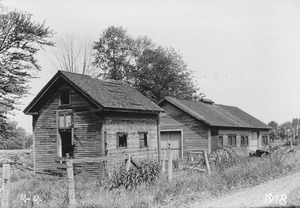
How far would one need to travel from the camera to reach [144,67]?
58.6m

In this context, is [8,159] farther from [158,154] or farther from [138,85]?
[138,85]

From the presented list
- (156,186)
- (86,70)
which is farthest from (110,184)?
(86,70)

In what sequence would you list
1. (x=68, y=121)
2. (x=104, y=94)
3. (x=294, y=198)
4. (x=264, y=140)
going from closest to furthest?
(x=294, y=198) < (x=68, y=121) < (x=104, y=94) < (x=264, y=140)

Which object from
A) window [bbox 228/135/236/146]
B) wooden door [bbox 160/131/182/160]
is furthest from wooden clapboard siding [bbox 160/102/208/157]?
window [bbox 228/135/236/146]

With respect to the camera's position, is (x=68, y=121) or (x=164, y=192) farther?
(x=68, y=121)

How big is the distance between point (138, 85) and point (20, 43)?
2604cm

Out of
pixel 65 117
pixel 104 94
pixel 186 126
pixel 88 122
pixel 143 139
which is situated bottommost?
pixel 143 139

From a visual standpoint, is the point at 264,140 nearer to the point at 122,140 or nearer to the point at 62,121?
the point at 122,140

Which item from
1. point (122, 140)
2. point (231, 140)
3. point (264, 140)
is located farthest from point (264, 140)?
point (122, 140)

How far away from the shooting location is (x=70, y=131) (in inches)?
876

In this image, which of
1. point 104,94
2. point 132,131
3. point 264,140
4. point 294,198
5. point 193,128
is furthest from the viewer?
point 264,140

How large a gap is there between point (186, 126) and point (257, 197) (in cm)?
2004

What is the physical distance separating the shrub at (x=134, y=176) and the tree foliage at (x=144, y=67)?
4331 cm

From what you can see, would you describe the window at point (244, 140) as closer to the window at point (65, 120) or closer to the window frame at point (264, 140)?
the window frame at point (264, 140)
